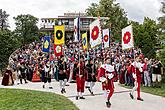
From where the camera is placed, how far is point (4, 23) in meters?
107

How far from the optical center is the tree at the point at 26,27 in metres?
83.0

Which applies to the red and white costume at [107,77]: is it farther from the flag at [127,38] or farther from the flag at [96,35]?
the flag at [127,38]

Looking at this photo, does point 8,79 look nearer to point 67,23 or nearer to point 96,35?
point 96,35

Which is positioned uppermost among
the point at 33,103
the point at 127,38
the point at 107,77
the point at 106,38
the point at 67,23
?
the point at 67,23

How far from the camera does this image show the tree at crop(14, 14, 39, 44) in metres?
83.0

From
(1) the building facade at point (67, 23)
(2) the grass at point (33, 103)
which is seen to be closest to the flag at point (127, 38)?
(2) the grass at point (33, 103)

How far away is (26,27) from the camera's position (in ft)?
286

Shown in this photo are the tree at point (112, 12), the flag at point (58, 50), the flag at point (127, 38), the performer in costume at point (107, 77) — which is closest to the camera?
the performer in costume at point (107, 77)

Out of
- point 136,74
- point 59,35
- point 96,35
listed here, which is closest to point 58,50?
point 59,35

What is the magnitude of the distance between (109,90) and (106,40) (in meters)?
12.6

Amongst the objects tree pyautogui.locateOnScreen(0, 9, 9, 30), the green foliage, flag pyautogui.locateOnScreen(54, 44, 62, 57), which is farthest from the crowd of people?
tree pyautogui.locateOnScreen(0, 9, 9, 30)

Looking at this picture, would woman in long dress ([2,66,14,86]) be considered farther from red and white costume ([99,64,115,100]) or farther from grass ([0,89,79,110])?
red and white costume ([99,64,115,100])

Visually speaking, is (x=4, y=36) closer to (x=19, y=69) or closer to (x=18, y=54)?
(x=18, y=54)

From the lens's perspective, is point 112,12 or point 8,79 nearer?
point 8,79
